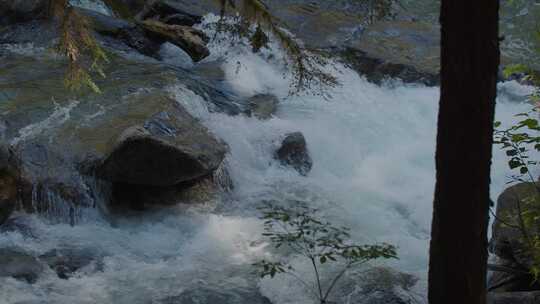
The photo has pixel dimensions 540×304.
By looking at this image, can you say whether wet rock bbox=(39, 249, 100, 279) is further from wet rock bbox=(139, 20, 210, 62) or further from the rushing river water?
wet rock bbox=(139, 20, 210, 62)

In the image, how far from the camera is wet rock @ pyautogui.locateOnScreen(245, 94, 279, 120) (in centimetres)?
1110

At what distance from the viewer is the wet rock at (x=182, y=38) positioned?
12.7 m

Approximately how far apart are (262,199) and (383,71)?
237 inches

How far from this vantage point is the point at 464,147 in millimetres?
3205

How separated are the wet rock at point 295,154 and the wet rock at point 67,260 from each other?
146 inches

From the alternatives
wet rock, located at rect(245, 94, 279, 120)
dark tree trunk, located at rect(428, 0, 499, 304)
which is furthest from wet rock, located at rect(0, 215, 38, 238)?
dark tree trunk, located at rect(428, 0, 499, 304)

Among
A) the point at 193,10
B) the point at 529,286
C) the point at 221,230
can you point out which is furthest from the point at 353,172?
the point at 193,10

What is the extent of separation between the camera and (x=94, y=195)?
7953 millimetres

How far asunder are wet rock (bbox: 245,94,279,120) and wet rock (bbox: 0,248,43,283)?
5012mm

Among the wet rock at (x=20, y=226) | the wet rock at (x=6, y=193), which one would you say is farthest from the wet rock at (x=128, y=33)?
the wet rock at (x=6, y=193)

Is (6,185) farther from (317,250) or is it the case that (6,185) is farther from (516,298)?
(516,298)

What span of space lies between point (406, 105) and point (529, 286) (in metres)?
7.83

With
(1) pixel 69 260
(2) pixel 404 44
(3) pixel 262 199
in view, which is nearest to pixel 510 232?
(3) pixel 262 199

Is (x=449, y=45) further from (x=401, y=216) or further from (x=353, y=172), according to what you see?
(x=353, y=172)
